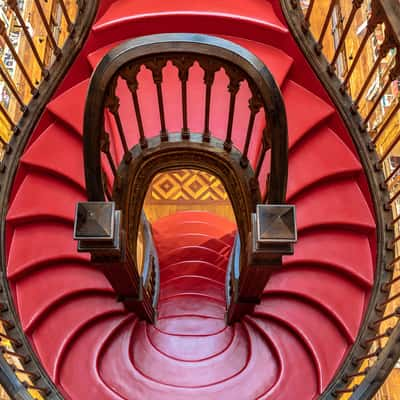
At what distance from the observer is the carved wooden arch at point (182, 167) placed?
2.79 metres

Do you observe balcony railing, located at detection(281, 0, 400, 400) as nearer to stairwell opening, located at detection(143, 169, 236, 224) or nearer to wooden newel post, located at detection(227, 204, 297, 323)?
wooden newel post, located at detection(227, 204, 297, 323)

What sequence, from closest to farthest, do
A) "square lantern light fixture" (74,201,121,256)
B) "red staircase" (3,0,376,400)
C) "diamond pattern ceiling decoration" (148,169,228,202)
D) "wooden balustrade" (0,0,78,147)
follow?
"square lantern light fixture" (74,201,121,256)
"red staircase" (3,0,376,400)
"wooden balustrade" (0,0,78,147)
"diamond pattern ceiling decoration" (148,169,228,202)

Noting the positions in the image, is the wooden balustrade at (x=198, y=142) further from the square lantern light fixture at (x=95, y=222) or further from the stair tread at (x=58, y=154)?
the stair tread at (x=58, y=154)

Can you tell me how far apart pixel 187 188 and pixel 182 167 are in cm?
267

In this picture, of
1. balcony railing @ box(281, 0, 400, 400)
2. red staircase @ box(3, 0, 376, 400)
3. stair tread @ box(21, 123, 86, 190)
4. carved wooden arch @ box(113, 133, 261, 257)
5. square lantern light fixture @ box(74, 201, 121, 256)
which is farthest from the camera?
stair tread @ box(21, 123, 86, 190)

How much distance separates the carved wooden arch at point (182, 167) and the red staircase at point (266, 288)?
0.48m

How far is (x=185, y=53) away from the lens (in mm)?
2168

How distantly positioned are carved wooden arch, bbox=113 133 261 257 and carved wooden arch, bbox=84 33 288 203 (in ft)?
1.91

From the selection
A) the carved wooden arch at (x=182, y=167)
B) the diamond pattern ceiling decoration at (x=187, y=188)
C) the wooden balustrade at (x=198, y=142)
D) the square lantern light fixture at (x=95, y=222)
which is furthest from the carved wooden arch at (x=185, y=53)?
the diamond pattern ceiling decoration at (x=187, y=188)

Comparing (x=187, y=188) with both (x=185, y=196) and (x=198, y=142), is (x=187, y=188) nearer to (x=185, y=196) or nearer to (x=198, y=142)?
(x=185, y=196)

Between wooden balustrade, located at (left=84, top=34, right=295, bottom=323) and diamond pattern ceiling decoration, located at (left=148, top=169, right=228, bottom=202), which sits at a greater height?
diamond pattern ceiling decoration, located at (left=148, top=169, right=228, bottom=202)

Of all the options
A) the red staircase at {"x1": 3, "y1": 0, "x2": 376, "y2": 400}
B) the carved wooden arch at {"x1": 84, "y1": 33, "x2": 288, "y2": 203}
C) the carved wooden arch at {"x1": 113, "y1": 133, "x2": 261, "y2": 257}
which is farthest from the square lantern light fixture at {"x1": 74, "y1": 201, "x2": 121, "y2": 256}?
the red staircase at {"x1": 3, "y1": 0, "x2": 376, "y2": 400}

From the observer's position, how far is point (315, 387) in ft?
10.6

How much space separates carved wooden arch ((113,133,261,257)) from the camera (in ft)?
9.16
